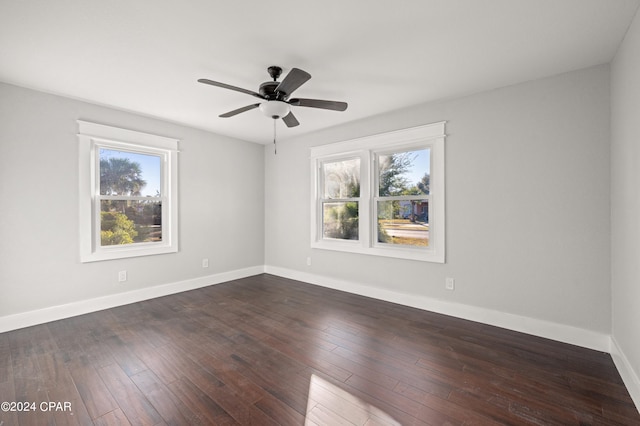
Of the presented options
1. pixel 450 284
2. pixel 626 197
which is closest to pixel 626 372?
pixel 626 197

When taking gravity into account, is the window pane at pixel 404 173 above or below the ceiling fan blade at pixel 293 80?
below

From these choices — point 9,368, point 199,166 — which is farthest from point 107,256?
point 199,166

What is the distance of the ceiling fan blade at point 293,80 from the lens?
2.10 meters

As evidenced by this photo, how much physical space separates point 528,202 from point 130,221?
4.90 m

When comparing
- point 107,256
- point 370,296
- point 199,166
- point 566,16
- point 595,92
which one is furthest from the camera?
point 199,166

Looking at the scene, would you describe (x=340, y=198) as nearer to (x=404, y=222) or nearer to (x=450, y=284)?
(x=404, y=222)

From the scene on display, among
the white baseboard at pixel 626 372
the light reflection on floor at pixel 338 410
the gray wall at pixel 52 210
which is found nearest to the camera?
the light reflection on floor at pixel 338 410

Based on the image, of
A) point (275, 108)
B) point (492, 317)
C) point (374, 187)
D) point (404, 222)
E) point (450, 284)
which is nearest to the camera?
point (275, 108)

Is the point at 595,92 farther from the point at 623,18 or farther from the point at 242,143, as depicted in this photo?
Answer: the point at 242,143

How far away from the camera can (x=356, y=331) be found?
2.87m

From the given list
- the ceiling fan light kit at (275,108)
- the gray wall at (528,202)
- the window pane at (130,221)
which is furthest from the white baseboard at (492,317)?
the window pane at (130,221)

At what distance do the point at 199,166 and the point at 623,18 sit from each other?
4861 millimetres

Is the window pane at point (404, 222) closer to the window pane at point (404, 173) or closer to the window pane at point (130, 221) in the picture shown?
the window pane at point (404, 173)

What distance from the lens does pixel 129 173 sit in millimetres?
3863
